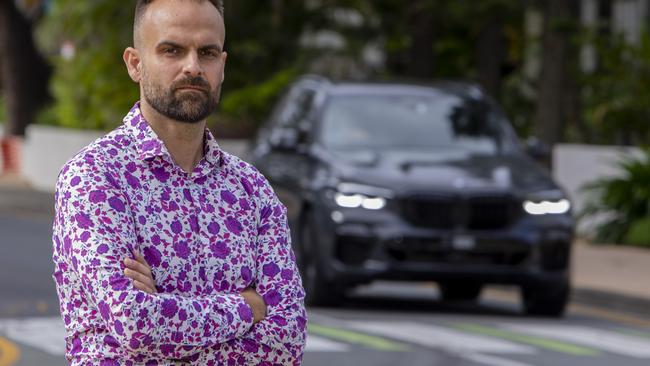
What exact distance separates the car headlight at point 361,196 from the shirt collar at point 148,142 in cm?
1015

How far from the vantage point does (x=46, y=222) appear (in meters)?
26.6

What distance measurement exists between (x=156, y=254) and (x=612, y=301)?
42.6 feet

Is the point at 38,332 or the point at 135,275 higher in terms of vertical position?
the point at 38,332

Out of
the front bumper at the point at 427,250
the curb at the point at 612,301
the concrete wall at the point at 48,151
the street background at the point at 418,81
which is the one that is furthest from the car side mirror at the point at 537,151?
the concrete wall at the point at 48,151

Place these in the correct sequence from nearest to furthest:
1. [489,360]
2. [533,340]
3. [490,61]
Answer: [489,360] < [533,340] < [490,61]

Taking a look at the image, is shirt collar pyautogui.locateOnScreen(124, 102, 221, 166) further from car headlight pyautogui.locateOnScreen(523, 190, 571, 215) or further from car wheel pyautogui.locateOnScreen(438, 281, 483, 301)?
car wheel pyautogui.locateOnScreen(438, 281, 483, 301)

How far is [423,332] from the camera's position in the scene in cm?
1294

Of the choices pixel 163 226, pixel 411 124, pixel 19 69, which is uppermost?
pixel 19 69

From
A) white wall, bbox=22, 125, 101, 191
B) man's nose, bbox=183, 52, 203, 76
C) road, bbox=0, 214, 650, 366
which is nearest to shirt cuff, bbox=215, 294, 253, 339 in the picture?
man's nose, bbox=183, 52, 203, 76

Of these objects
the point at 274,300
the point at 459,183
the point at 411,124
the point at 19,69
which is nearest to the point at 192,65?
the point at 274,300

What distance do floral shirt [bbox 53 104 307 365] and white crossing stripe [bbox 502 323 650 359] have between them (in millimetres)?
8833

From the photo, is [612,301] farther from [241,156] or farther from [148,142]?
[148,142]

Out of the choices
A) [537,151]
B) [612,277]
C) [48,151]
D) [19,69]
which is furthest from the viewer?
[19,69]

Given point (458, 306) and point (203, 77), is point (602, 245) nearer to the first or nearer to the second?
point (458, 306)
